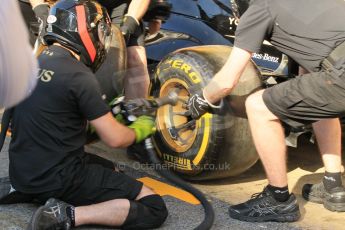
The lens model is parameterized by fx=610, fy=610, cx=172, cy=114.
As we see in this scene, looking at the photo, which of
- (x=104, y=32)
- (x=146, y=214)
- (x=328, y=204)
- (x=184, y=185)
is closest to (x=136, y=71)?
(x=184, y=185)

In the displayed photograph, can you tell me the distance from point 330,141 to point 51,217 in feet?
6.33

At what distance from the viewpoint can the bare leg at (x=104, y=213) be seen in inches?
135

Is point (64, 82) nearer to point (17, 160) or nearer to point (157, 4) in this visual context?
point (17, 160)

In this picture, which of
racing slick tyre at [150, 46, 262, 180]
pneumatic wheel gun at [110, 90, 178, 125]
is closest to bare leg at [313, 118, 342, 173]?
racing slick tyre at [150, 46, 262, 180]

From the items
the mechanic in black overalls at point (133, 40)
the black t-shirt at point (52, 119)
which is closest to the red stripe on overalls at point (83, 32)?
the black t-shirt at point (52, 119)

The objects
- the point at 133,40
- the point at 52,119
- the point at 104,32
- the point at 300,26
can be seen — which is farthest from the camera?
the point at 133,40

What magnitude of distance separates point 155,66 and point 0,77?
3.33m

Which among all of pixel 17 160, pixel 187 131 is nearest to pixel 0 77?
pixel 17 160

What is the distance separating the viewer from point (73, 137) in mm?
3549

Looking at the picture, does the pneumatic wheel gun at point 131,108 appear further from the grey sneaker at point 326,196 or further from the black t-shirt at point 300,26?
the grey sneaker at point 326,196

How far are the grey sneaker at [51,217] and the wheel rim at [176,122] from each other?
117cm

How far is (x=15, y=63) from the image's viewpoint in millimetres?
1708

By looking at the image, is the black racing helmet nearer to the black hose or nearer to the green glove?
the green glove

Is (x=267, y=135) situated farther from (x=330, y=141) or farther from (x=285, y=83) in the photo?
(x=330, y=141)
